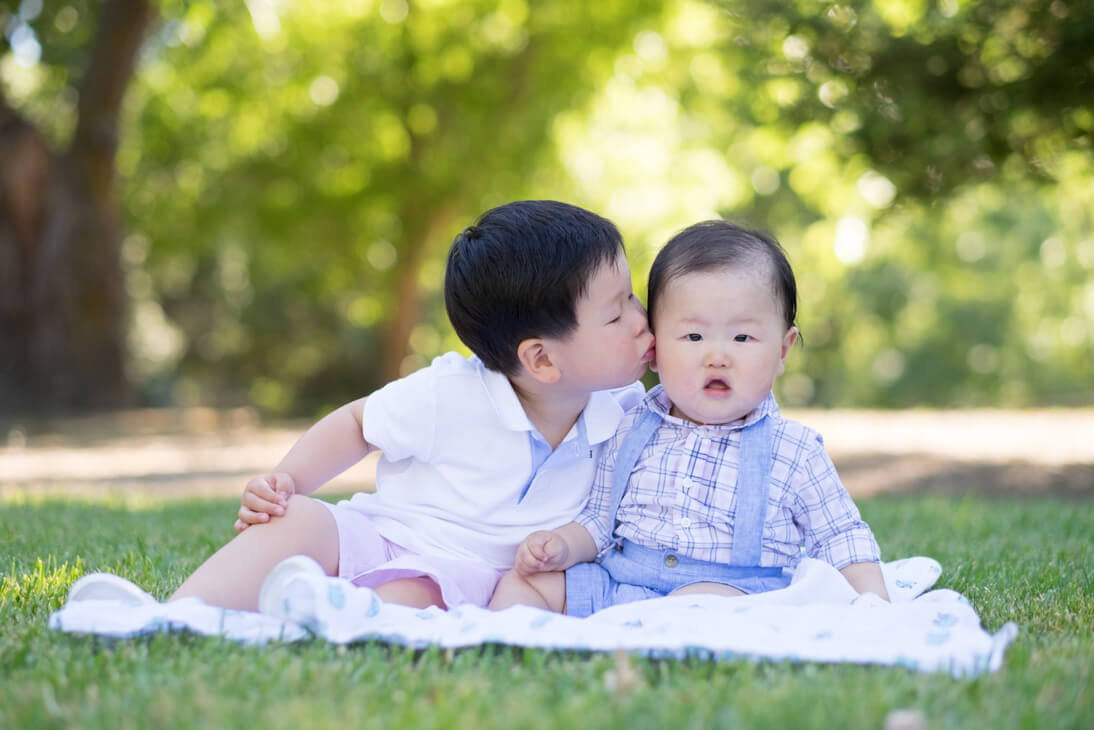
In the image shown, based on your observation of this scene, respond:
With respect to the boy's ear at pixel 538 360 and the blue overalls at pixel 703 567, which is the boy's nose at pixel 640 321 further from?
the blue overalls at pixel 703 567

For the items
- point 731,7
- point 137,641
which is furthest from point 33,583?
point 731,7

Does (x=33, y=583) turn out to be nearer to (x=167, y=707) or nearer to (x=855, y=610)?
(x=167, y=707)

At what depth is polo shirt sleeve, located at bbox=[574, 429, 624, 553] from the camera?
9.08 feet

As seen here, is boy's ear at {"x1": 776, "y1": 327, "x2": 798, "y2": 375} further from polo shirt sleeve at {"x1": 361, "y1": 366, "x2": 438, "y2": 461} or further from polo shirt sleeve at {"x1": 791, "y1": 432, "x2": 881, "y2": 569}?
polo shirt sleeve at {"x1": 361, "y1": 366, "x2": 438, "y2": 461}

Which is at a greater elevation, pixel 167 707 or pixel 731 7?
pixel 731 7

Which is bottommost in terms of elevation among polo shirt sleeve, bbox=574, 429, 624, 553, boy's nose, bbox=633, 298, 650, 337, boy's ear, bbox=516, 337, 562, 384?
polo shirt sleeve, bbox=574, 429, 624, 553

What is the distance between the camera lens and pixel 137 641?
6.72ft

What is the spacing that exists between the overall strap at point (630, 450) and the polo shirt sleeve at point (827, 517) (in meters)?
0.40

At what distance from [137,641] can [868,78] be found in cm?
565

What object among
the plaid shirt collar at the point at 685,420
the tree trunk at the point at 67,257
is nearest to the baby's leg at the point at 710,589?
the plaid shirt collar at the point at 685,420

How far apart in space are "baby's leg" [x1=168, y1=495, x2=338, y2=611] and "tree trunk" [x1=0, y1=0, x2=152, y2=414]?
11326mm

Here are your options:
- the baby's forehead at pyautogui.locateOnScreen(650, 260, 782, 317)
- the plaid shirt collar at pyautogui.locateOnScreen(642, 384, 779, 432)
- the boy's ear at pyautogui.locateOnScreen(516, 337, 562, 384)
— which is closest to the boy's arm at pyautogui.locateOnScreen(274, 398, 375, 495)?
the boy's ear at pyautogui.locateOnScreen(516, 337, 562, 384)

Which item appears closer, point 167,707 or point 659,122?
point 167,707

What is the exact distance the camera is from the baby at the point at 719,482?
260 cm
